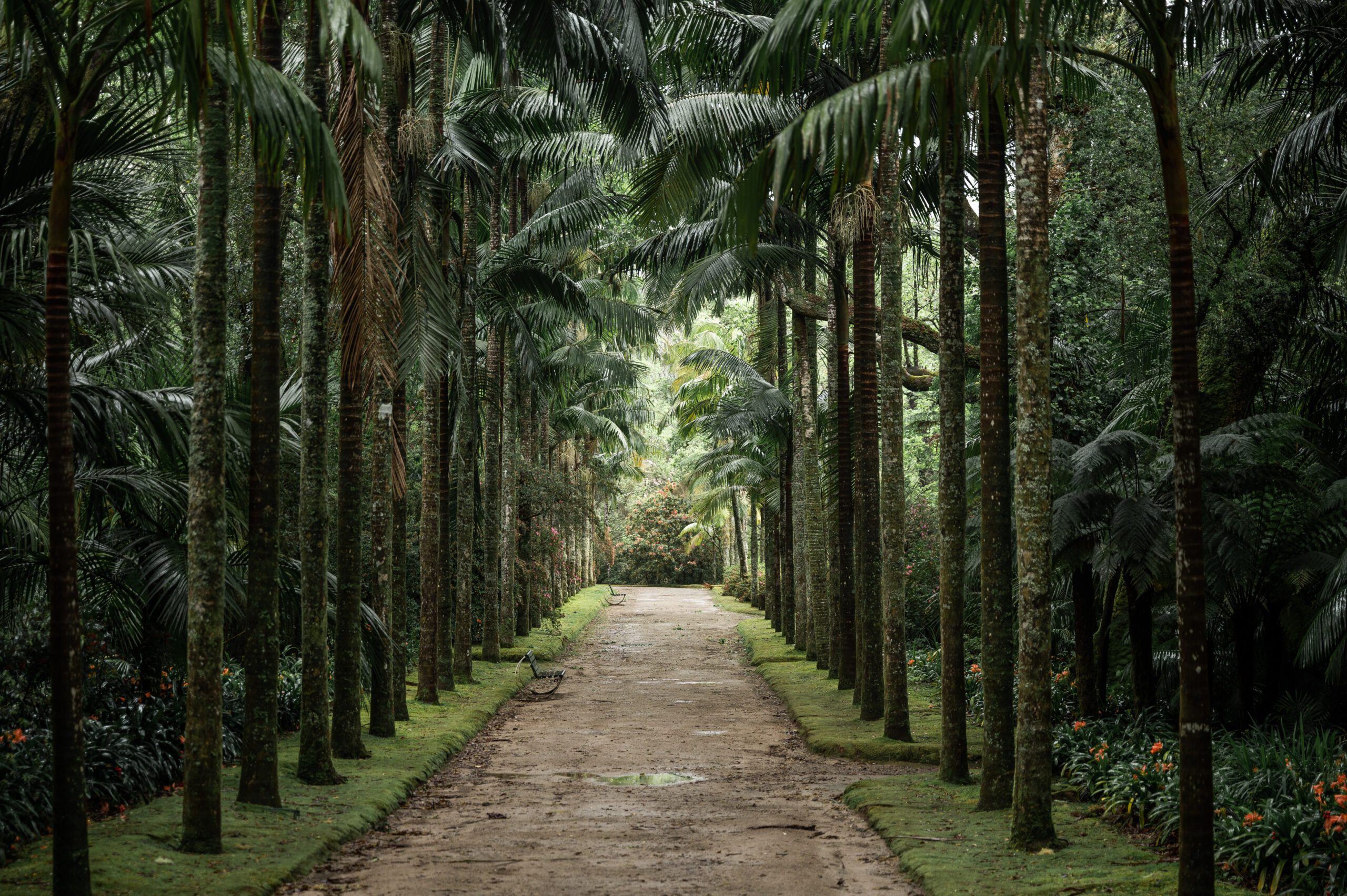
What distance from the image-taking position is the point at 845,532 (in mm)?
17891

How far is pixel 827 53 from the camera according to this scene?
605 inches

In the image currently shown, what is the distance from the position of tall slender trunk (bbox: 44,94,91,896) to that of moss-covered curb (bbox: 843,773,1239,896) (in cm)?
494

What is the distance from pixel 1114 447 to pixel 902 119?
20.3 ft

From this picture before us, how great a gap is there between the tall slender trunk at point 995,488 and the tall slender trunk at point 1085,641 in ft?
10.2

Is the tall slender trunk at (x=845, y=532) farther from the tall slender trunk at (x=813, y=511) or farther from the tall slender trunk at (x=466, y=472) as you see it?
the tall slender trunk at (x=466, y=472)

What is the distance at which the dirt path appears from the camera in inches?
302

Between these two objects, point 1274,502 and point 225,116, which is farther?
point 1274,502

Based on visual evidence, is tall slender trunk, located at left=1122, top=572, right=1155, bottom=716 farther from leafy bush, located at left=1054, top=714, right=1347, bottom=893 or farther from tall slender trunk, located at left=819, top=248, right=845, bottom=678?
tall slender trunk, located at left=819, top=248, right=845, bottom=678

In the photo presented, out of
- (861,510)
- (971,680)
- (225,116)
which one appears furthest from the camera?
(971,680)

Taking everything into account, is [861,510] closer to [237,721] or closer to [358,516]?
[358,516]

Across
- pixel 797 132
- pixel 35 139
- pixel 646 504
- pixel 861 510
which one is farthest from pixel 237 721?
pixel 646 504

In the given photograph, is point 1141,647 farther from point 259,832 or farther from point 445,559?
point 445,559

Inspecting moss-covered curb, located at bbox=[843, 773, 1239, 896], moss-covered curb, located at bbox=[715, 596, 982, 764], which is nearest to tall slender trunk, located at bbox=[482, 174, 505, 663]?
moss-covered curb, located at bbox=[715, 596, 982, 764]

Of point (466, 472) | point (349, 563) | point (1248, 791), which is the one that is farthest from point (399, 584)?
point (1248, 791)
